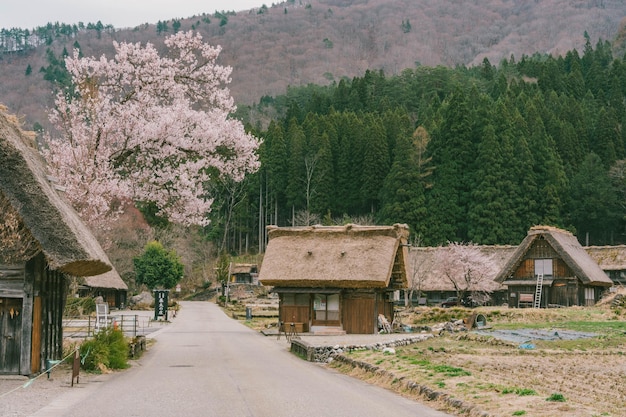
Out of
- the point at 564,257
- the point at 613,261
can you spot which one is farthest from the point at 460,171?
the point at 564,257

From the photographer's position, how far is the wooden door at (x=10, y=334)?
16.2 meters

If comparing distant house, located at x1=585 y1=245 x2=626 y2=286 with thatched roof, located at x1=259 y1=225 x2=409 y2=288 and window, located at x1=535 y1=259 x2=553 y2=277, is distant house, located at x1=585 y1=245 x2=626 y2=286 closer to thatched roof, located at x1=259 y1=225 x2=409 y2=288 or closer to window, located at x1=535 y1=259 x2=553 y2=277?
window, located at x1=535 y1=259 x2=553 y2=277

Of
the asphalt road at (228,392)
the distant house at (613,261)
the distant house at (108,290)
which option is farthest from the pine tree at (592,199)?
the asphalt road at (228,392)

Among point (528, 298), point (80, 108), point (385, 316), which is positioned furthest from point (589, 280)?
point (80, 108)

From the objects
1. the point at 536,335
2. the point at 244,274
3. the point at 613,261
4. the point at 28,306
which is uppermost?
the point at 613,261

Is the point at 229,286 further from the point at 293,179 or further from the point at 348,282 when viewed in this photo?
the point at 348,282

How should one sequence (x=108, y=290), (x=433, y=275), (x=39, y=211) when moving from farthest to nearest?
(x=433, y=275) < (x=108, y=290) < (x=39, y=211)

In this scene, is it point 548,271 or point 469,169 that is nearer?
point 548,271

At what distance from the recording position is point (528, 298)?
52.5 metres

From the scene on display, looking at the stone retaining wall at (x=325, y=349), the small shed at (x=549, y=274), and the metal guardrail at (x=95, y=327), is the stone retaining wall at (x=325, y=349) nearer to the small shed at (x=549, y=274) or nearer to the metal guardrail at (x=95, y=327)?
the metal guardrail at (x=95, y=327)

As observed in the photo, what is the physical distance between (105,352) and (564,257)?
131 ft

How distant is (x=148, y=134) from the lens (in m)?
21.8

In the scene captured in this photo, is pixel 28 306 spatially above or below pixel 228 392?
above

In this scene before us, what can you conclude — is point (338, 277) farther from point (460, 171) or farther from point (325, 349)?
point (460, 171)
